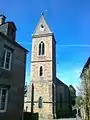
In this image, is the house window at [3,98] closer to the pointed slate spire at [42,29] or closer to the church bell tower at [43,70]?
the church bell tower at [43,70]

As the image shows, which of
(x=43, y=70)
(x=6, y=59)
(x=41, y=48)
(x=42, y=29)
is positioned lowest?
(x=6, y=59)

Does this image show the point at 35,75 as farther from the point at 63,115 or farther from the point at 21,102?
the point at 21,102

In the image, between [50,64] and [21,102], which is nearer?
[21,102]

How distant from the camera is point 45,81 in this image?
3769 cm

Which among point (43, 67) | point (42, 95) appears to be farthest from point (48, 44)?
point (42, 95)

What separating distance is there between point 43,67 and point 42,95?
6.32 m

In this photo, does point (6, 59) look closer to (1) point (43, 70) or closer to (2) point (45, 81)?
(2) point (45, 81)

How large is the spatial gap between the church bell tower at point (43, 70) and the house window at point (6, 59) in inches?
837

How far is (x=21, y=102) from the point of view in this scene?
17.0 m

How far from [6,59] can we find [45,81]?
22791mm

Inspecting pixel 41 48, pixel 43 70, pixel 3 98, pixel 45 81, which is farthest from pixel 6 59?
pixel 41 48

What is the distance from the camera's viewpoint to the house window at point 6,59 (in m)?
15.3

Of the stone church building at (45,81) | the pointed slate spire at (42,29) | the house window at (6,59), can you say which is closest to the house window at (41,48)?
the stone church building at (45,81)

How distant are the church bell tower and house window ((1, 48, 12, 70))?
21253 mm
